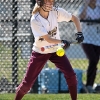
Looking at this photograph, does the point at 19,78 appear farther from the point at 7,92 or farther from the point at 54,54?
the point at 54,54

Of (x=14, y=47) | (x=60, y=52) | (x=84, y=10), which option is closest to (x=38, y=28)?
(x=60, y=52)

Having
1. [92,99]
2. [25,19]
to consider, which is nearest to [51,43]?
[92,99]

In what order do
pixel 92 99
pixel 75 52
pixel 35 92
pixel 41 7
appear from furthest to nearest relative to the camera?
pixel 75 52 → pixel 35 92 → pixel 92 99 → pixel 41 7

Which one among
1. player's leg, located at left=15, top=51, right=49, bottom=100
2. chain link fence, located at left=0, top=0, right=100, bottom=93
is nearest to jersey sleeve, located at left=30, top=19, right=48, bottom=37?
player's leg, located at left=15, top=51, right=49, bottom=100

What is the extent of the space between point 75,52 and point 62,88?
110 centimetres

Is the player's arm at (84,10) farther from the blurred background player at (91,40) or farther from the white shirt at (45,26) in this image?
the white shirt at (45,26)

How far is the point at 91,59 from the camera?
805 cm

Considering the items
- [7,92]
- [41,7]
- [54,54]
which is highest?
[41,7]

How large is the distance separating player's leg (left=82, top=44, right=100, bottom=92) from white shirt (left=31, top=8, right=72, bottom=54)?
209 centimetres

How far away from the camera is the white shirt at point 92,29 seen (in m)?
8.15

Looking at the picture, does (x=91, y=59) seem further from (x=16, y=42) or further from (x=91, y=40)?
(x=16, y=42)

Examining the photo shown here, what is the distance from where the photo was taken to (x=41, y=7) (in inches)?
227

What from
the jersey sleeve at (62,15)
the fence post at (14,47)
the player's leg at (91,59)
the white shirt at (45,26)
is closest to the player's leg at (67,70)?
the white shirt at (45,26)

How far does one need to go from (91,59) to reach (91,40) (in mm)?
341
